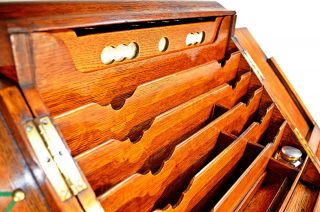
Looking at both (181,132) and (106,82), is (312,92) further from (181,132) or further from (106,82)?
(106,82)

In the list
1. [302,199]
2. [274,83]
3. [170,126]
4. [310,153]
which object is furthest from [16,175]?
[274,83]

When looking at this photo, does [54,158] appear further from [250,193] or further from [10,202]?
[250,193]

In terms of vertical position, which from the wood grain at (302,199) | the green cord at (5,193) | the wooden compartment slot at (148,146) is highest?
the green cord at (5,193)

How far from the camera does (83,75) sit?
2.32 feet

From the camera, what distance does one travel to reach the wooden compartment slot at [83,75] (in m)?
0.60

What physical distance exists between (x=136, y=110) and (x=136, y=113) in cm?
1

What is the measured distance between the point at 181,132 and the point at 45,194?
0.59 metres

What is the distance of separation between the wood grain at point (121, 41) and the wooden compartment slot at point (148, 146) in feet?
0.74

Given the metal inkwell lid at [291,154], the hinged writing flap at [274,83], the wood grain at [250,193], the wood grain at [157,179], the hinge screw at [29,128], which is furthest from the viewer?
the hinged writing flap at [274,83]

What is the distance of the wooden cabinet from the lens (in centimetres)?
53

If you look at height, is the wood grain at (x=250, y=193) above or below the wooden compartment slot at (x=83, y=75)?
below

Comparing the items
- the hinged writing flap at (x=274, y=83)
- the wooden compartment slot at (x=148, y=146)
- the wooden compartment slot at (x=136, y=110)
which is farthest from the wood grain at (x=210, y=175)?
the hinged writing flap at (x=274, y=83)

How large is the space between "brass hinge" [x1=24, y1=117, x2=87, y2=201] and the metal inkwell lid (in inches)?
43.8

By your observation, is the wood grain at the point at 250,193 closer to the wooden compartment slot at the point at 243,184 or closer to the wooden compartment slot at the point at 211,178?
the wooden compartment slot at the point at 243,184
